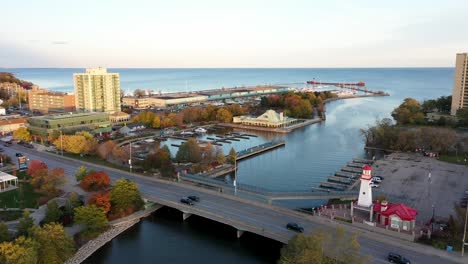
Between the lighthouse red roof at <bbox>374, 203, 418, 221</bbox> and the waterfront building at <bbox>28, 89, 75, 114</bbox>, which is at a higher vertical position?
the waterfront building at <bbox>28, 89, 75, 114</bbox>

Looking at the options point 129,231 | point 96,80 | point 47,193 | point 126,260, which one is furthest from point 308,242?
point 96,80

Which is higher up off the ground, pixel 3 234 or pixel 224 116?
pixel 224 116

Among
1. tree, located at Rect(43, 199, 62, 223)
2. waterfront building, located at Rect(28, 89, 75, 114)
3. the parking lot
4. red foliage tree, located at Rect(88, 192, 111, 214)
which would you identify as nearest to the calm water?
red foliage tree, located at Rect(88, 192, 111, 214)

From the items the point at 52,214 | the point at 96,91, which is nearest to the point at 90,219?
the point at 52,214

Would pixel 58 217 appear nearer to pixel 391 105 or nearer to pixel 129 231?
pixel 129 231

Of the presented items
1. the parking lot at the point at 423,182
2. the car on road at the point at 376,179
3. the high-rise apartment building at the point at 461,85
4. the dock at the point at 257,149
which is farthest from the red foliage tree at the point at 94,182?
the high-rise apartment building at the point at 461,85

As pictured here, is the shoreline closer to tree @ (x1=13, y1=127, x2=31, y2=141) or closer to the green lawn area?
the green lawn area

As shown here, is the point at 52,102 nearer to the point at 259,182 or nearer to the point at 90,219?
the point at 259,182
